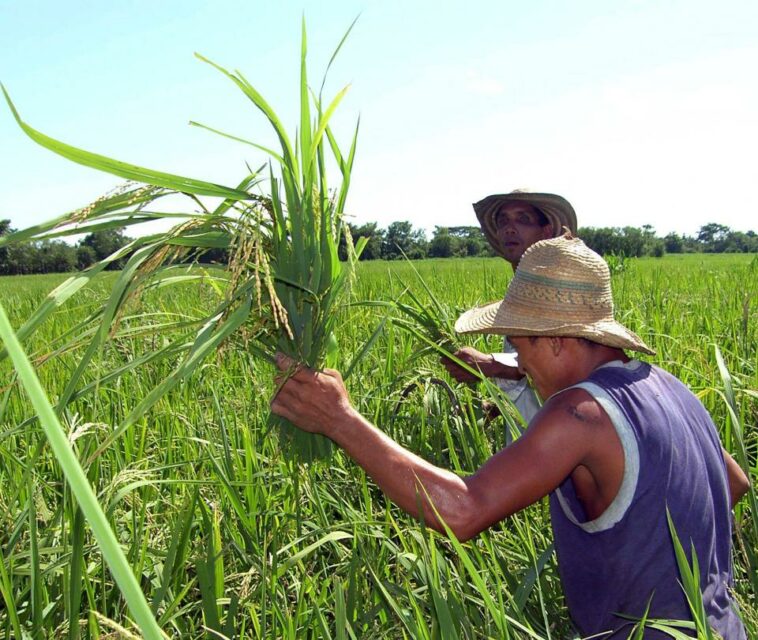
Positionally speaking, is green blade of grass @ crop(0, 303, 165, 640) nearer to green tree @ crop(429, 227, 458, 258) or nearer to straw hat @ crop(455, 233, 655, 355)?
straw hat @ crop(455, 233, 655, 355)

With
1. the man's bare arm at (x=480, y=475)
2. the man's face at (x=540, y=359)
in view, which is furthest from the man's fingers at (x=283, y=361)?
the man's face at (x=540, y=359)

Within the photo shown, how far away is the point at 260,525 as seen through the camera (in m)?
1.85

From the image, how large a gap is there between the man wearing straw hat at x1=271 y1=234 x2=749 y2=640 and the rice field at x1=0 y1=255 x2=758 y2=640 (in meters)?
0.09

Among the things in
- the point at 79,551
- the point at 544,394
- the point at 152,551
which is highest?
the point at 544,394

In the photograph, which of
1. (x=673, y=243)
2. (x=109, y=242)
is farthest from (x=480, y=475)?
(x=673, y=243)

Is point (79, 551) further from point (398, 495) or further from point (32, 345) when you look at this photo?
point (32, 345)

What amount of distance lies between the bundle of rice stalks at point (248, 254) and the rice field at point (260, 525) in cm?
7

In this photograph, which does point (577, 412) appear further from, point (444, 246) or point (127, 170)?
point (444, 246)

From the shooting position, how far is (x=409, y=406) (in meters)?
2.64

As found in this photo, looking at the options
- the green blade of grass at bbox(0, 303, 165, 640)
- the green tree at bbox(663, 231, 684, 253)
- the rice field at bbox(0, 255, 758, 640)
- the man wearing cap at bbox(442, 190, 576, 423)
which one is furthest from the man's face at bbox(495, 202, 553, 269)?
the green tree at bbox(663, 231, 684, 253)

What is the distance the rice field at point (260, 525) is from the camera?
4.11 ft

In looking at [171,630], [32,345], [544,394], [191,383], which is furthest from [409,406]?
[32,345]

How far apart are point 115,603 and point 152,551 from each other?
0.13 m

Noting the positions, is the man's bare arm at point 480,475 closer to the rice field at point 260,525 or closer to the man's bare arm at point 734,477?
the rice field at point 260,525
